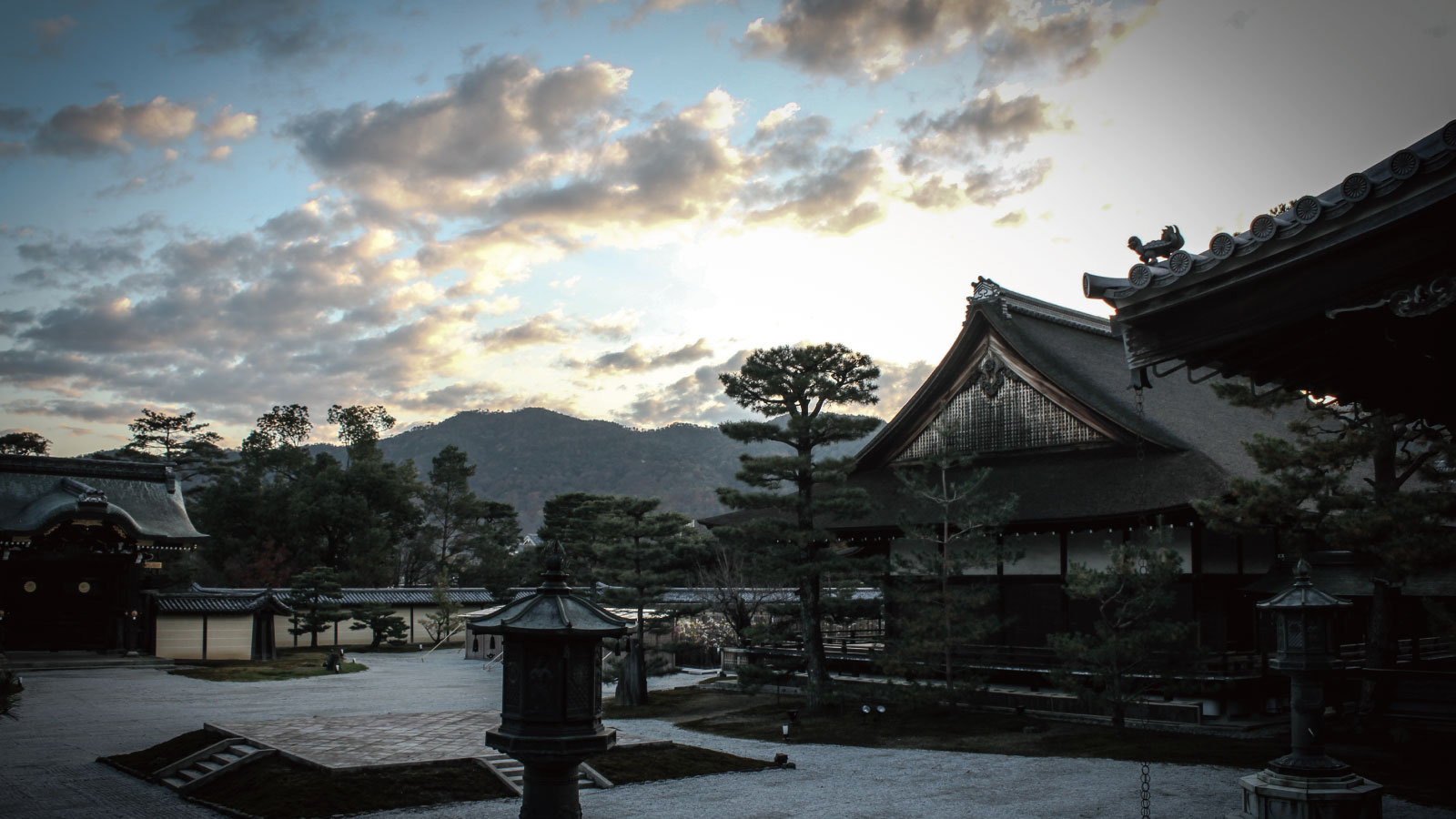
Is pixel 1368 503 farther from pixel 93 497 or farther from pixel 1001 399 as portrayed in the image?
pixel 93 497

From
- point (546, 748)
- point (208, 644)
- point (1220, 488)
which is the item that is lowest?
point (208, 644)

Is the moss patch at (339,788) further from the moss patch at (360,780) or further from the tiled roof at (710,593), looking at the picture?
the tiled roof at (710,593)

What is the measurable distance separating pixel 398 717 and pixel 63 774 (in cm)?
474

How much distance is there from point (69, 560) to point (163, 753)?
21.1 m

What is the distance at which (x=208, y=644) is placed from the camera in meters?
33.3

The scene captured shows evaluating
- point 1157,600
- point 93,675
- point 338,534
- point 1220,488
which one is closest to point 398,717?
point 1157,600

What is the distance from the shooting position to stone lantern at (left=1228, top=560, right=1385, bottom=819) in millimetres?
8289

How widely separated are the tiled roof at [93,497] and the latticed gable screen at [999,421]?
23664 millimetres

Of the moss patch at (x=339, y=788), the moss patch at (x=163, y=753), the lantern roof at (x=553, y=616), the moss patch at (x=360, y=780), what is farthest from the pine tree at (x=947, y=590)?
the moss patch at (x=163, y=753)

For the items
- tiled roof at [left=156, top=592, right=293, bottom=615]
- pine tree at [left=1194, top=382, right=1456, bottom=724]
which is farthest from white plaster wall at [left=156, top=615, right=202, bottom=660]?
pine tree at [left=1194, top=382, right=1456, bottom=724]

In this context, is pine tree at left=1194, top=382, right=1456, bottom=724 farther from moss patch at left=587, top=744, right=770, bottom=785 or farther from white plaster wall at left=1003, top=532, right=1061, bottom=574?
moss patch at left=587, top=744, right=770, bottom=785

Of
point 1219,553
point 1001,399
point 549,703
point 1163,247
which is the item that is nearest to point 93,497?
point 1001,399

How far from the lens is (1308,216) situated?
4.11 m

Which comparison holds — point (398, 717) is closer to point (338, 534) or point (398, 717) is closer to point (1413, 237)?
point (1413, 237)
